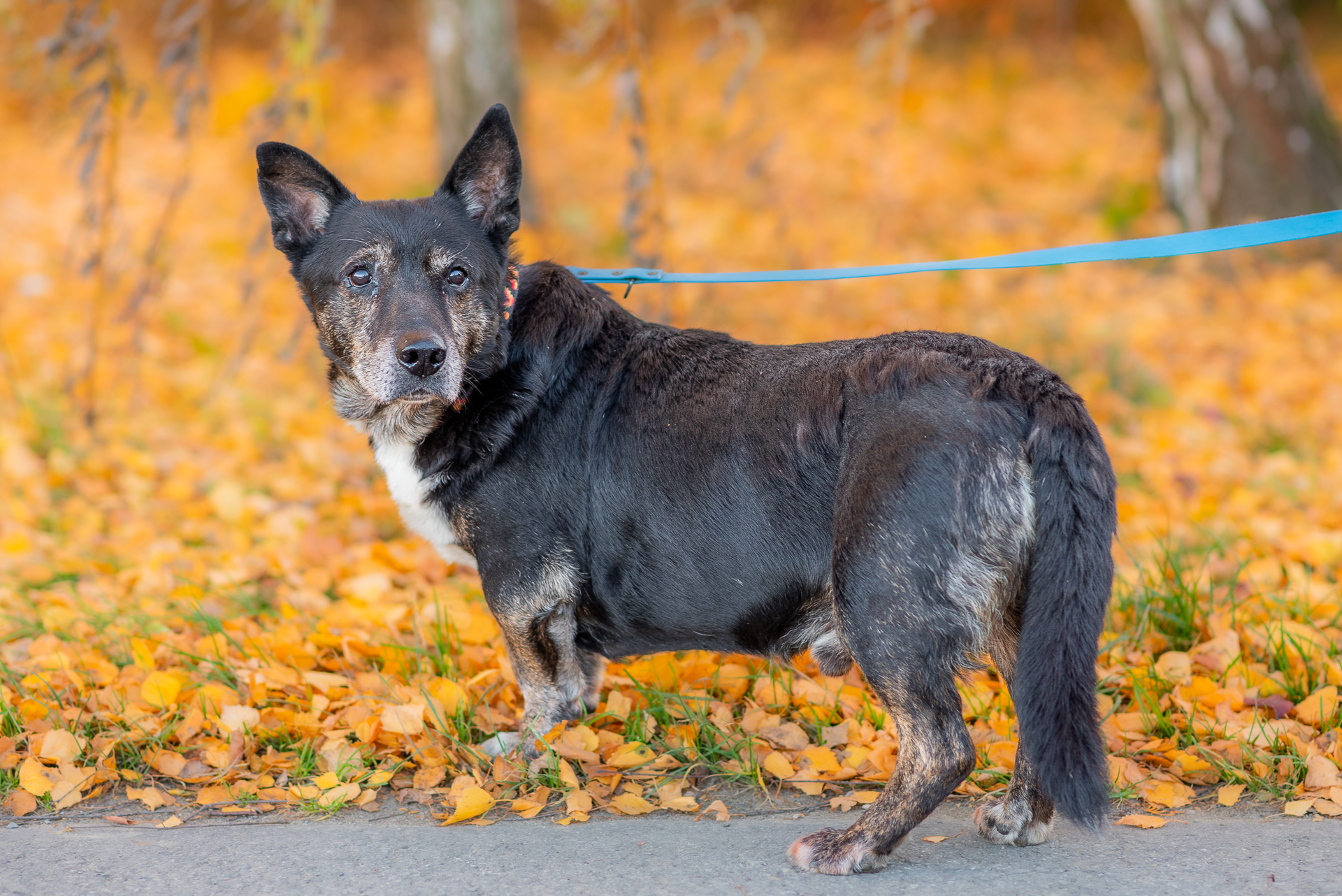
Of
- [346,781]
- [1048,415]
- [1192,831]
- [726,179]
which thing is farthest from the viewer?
[726,179]

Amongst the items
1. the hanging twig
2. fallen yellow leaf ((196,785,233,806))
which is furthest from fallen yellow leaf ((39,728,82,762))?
the hanging twig

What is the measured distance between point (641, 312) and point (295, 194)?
3.44 metres

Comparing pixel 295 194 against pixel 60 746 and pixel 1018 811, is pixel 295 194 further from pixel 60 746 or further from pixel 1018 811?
pixel 1018 811

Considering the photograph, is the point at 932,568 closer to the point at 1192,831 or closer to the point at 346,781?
the point at 1192,831

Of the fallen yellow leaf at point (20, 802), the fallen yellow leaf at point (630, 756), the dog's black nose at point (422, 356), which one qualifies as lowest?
the fallen yellow leaf at point (630, 756)

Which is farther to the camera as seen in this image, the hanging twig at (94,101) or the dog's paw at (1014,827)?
the hanging twig at (94,101)

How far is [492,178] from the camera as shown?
11.4 ft

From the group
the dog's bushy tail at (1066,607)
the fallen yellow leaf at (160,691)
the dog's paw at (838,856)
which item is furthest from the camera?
the fallen yellow leaf at (160,691)

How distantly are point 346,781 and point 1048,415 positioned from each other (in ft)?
7.84

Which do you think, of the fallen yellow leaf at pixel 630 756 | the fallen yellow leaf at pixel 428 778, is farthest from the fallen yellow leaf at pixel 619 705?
the fallen yellow leaf at pixel 428 778

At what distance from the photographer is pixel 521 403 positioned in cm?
333

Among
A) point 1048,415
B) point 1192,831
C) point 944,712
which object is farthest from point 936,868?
point 1048,415

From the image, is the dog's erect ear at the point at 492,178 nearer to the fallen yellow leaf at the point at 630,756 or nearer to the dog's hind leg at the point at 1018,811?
the fallen yellow leaf at the point at 630,756

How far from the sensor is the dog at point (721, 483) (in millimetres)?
2656
